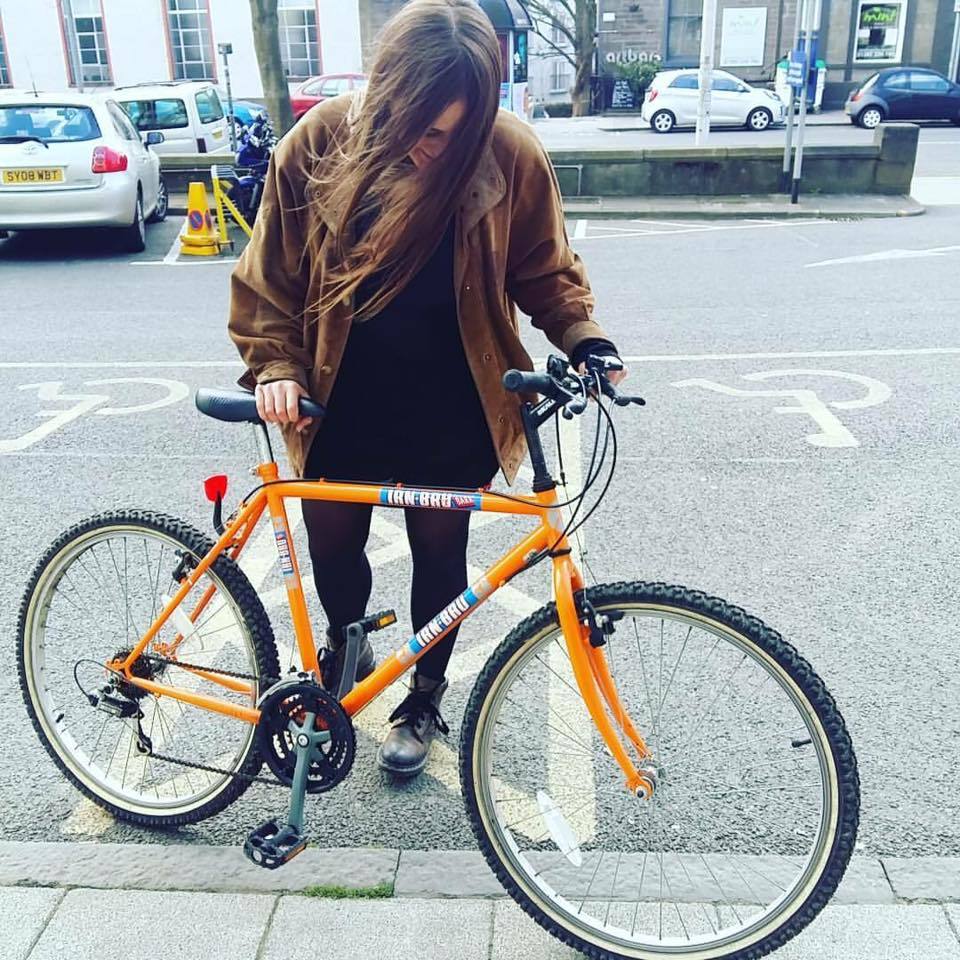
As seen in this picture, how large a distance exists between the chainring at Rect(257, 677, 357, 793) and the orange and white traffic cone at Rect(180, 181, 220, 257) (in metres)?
10.1

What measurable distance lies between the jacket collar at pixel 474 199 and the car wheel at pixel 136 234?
33.4 ft

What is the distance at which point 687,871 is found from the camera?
8.02 ft

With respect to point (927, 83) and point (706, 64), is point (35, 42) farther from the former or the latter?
point (927, 83)

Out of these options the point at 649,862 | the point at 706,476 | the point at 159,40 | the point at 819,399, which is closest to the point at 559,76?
the point at 159,40

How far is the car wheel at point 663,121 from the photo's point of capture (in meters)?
27.8

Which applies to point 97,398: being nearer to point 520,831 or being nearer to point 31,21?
point 520,831

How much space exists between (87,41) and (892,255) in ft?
103

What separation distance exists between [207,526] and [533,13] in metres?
36.3

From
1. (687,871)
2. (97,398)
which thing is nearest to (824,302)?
(97,398)

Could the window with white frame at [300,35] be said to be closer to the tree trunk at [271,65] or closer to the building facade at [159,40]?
the building facade at [159,40]

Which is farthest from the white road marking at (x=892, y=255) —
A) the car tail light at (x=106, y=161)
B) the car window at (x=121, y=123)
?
the car window at (x=121, y=123)

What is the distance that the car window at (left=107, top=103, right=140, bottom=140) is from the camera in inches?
458

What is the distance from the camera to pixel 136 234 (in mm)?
11805

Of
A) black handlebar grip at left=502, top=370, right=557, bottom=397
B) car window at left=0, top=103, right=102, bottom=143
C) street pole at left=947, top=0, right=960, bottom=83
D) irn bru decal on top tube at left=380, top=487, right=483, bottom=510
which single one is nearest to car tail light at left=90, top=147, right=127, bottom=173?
car window at left=0, top=103, right=102, bottom=143
